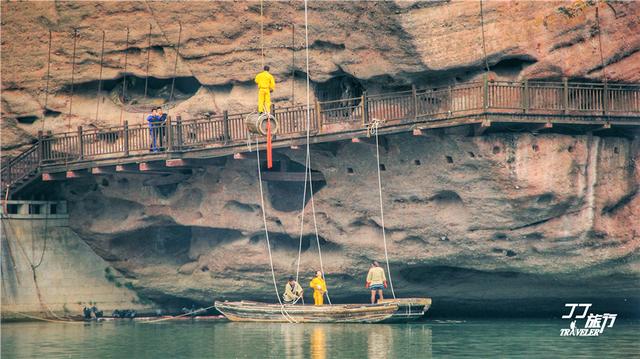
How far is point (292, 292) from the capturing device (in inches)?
1620

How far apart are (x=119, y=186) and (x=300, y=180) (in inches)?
246

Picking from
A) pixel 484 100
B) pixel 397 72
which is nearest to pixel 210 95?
pixel 397 72

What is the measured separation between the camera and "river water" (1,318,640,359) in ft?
107

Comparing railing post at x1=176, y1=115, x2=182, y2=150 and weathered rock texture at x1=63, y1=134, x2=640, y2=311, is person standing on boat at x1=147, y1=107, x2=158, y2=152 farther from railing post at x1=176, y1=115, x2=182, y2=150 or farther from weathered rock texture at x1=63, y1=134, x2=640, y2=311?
weathered rock texture at x1=63, y1=134, x2=640, y2=311

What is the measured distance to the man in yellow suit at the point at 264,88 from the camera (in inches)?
1491

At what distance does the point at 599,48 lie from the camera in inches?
1447

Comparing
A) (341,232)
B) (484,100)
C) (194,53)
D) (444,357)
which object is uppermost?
(194,53)

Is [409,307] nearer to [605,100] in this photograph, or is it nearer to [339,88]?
[339,88]

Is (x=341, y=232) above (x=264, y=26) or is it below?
below

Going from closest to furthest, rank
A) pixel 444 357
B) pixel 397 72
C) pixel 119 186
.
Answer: pixel 444 357 → pixel 397 72 → pixel 119 186

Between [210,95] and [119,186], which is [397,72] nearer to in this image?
[210,95]

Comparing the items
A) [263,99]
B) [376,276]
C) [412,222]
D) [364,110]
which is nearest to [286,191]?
[376,276]

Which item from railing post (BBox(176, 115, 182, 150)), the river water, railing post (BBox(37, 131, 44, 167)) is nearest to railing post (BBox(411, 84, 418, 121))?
the river water
